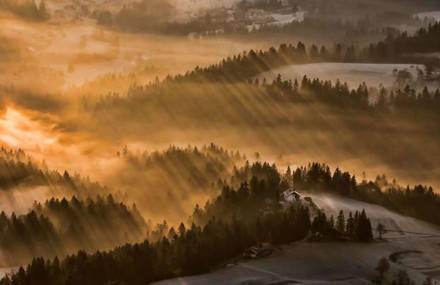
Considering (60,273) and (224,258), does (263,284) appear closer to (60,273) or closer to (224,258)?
(224,258)

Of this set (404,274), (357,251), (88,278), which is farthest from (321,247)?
(88,278)

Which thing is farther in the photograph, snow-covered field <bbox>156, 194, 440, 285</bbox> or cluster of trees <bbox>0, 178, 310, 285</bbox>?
cluster of trees <bbox>0, 178, 310, 285</bbox>

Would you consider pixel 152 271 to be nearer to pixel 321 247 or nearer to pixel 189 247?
pixel 189 247

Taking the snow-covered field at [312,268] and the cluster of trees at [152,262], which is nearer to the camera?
the snow-covered field at [312,268]

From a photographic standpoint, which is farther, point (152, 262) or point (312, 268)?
point (152, 262)

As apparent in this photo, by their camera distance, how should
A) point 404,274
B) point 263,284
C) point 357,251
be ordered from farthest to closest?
point 357,251
point 404,274
point 263,284

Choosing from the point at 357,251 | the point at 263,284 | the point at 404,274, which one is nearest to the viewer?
the point at 263,284

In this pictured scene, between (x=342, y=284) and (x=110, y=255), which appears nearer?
(x=342, y=284)

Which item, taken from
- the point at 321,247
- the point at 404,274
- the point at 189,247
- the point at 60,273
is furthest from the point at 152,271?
the point at 404,274

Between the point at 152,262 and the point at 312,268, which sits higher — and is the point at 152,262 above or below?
above
